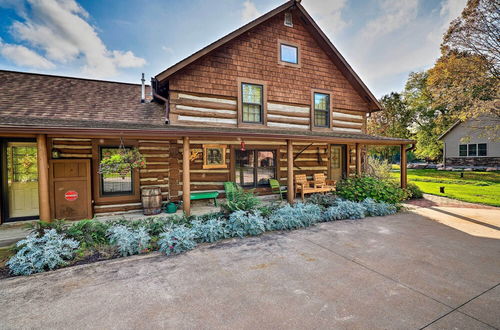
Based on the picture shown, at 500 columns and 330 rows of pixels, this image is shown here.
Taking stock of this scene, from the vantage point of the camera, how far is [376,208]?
25.6ft

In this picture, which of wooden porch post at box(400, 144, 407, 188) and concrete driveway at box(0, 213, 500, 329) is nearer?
concrete driveway at box(0, 213, 500, 329)

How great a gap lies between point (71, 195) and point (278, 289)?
21.5ft

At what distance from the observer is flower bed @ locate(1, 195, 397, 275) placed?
4180 mm

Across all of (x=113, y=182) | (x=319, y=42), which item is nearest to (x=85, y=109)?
(x=113, y=182)

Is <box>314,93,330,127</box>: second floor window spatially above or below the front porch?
above

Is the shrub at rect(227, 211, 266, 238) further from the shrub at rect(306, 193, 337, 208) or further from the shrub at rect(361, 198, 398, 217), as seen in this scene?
the shrub at rect(361, 198, 398, 217)

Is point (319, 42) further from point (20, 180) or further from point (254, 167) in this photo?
point (20, 180)

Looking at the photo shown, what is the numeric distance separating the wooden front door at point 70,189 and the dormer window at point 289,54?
335 inches

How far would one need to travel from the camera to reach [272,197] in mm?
9445

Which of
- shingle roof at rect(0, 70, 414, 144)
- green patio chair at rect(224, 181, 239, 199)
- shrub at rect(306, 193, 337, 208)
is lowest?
shrub at rect(306, 193, 337, 208)

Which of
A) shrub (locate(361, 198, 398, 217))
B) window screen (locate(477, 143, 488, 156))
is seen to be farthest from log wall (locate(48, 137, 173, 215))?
window screen (locate(477, 143, 488, 156))

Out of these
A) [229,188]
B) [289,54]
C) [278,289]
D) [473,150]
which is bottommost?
[278,289]

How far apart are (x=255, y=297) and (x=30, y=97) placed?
9497 mm

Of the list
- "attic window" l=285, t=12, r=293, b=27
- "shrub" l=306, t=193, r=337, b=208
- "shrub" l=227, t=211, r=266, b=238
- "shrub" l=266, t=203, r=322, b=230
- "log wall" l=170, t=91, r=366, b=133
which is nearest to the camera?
"shrub" l=227, t=211, r=266, b=238
